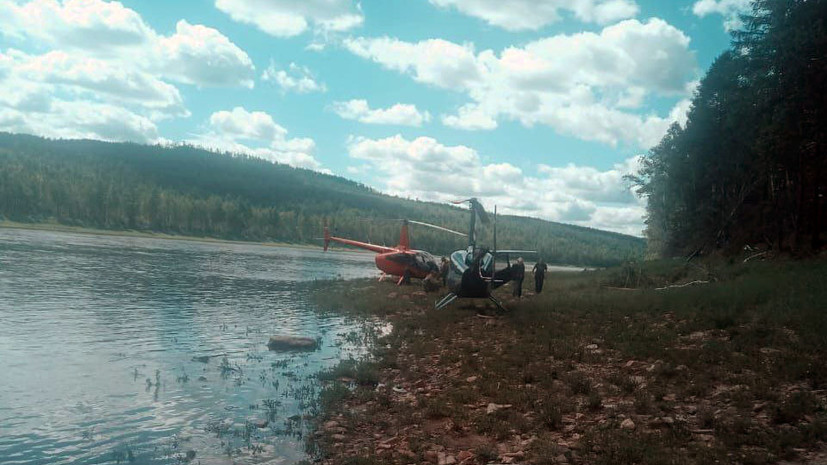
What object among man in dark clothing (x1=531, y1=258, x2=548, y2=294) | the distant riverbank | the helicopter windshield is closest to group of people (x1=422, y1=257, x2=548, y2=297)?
man in dark clothing (x1=531, y1=258, x2=548, y2=294)

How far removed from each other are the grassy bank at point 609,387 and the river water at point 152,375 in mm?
1566

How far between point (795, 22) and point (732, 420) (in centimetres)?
3033

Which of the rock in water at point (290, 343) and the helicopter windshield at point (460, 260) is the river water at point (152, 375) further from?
the helicopter windshield at point (460, 260)

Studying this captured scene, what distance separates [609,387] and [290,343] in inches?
448

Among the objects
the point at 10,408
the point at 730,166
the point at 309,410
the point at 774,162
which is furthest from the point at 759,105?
the point at 10,408

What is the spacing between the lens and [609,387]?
11.4 meters

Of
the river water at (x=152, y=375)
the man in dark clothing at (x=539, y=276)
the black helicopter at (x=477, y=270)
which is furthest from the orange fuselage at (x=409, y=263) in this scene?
the black helicopter at (x=477, y=270)

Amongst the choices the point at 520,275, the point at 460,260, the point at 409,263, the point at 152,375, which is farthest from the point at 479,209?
the point at 409,263

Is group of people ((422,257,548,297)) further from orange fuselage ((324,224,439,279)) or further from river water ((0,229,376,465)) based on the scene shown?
river water ((0,229,376,465))

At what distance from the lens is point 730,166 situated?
42.2 metres

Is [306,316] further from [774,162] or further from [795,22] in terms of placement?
[795,22]

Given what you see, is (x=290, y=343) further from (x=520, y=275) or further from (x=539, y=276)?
(x=539, y=276)

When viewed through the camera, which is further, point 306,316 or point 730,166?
point 730,166

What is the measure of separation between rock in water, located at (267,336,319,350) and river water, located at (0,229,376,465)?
560 mm
